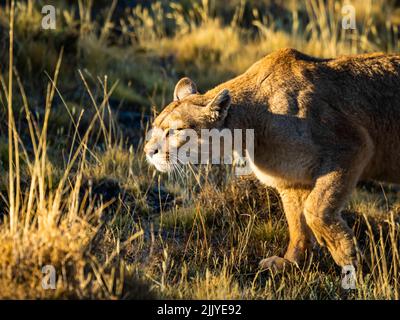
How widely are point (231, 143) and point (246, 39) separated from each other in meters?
7.64

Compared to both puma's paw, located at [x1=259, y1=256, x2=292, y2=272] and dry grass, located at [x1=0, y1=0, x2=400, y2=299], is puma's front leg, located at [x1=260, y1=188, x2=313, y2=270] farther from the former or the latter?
dry grass, located at [x1=0, y1=0, x2=400, y2=299]

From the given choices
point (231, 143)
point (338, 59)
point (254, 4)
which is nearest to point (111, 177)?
point (231, 143)

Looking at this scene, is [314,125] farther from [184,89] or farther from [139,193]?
[139,193]

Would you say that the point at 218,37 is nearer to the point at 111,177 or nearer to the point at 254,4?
the point at 254,4

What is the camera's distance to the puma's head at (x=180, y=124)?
6.12 meters

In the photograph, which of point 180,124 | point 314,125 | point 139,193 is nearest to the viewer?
point 314,125

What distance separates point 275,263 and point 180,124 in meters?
1.42

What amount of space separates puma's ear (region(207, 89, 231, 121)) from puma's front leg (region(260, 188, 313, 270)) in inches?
37.3

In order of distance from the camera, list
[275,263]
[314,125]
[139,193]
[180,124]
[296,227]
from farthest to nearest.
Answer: [139,193], [296,227], [275,263], [180,124], [314,125]

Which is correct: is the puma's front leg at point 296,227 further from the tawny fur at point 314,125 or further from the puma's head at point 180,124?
the puma's head at point 180,124

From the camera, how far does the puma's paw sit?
6.43 meters

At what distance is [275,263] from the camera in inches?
255

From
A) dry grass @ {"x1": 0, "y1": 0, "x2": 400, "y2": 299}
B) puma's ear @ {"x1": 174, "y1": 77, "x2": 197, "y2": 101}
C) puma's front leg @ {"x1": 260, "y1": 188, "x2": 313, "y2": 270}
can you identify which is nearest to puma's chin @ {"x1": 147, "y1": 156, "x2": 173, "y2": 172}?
dry grass @ {"x1": 0, "y1": 0, "x2": 400, "y2": 299}

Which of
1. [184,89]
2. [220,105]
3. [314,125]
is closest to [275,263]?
[314,125]
